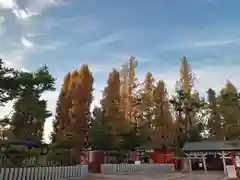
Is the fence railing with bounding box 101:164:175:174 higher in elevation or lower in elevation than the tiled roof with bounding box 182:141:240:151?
lower

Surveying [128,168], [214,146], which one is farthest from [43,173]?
[214,146]

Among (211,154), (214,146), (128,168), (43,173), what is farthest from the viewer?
(211,154)

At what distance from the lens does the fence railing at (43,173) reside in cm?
1006

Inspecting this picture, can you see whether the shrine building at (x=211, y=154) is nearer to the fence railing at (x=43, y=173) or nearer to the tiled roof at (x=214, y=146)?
the tiled roof at (x=214, y=146)

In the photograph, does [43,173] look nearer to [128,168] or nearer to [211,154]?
[128,168]

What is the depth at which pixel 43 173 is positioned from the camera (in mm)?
11523

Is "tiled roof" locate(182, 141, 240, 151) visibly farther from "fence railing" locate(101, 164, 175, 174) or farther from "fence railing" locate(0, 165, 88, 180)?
"fence railing" locate(0, 165, 88, 180)

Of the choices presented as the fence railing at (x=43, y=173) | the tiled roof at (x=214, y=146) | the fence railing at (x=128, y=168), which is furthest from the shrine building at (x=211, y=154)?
the fence railing at (x=43, y=173)

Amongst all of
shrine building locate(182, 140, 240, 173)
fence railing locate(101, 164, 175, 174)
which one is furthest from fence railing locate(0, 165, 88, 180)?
shrine building locate(182, 140, 240, 173)

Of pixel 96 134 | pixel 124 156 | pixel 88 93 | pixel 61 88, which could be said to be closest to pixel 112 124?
pixel 96 134

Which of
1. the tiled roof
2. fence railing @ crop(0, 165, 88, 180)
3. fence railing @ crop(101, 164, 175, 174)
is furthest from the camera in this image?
the tiled roof

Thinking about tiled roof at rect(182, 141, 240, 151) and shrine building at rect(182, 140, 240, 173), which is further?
tiled roof at rect(182, 141, 240, 151)

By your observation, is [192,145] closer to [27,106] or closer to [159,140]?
[159,140]

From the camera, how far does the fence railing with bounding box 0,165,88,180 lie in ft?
33.0
